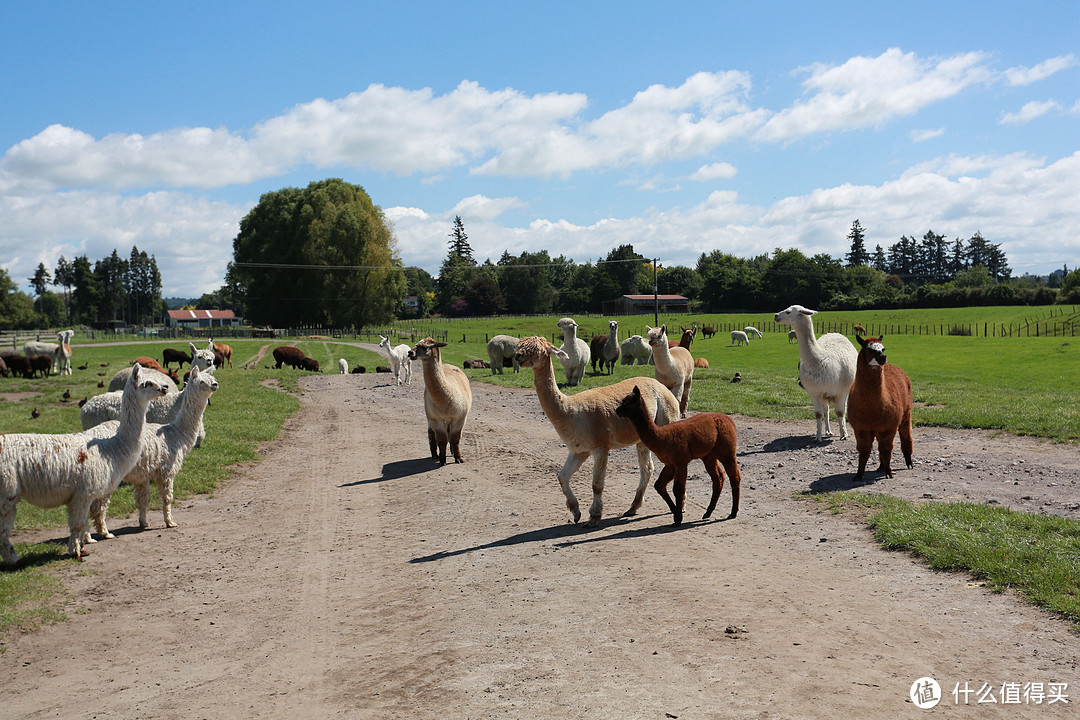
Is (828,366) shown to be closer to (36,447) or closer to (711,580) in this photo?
(711,580)

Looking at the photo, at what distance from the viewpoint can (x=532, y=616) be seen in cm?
550

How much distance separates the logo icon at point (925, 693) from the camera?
13.0ft

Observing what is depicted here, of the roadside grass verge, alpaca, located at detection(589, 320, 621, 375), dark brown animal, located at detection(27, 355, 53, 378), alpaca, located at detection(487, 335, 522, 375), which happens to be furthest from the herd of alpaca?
dark brown animal, located at detection(27, 355, 53, 378)

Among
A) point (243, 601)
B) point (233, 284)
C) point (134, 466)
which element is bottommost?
point (243, 601)

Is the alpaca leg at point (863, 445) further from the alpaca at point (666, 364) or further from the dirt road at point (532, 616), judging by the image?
the alpaca at point (666, 364)

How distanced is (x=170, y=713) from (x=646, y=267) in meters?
125

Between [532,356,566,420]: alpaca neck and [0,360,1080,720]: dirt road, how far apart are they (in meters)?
1.40

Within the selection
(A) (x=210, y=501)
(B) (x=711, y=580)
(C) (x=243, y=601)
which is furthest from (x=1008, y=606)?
(A) (x=210, y=501)

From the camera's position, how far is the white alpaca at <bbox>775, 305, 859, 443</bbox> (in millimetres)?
12656

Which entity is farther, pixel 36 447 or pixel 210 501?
pixel 210 501

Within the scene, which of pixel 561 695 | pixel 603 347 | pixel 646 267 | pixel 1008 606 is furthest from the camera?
pixel 646 267

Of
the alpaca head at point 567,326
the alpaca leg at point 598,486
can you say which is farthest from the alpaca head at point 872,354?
the alpaca head at point 567,326

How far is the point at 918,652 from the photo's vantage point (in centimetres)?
461

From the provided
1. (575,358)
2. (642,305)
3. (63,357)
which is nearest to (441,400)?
(575,358)
